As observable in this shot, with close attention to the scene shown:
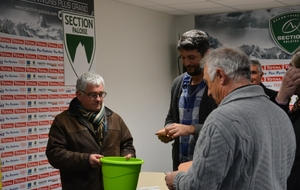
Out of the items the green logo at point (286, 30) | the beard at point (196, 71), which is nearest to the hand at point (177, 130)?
the beard at point (196, 71)

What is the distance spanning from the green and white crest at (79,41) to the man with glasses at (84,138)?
1991mm

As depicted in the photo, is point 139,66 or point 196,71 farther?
point 139,66

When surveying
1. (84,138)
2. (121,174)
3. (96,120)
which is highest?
(96,120)

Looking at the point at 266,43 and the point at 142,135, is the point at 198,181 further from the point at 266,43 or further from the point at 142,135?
the point at 266,43

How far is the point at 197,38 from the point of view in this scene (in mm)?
2742

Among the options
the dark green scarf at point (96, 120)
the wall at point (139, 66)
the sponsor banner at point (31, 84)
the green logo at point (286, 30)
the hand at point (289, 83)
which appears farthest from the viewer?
the green logo at point (286, 30)

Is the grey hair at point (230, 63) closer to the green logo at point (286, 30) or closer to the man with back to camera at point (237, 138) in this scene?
the man with back to camera at point (237, 138)

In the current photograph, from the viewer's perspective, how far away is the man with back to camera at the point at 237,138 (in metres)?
1.70

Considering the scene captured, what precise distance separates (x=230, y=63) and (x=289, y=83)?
73 cm

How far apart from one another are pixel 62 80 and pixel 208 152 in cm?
346

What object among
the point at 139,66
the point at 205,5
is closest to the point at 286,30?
the point at 205,5

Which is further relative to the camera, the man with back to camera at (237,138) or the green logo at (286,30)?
the green logo at (286,30)

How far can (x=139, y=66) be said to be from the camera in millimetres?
6383

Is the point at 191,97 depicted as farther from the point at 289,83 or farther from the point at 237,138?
the point at 237,138
